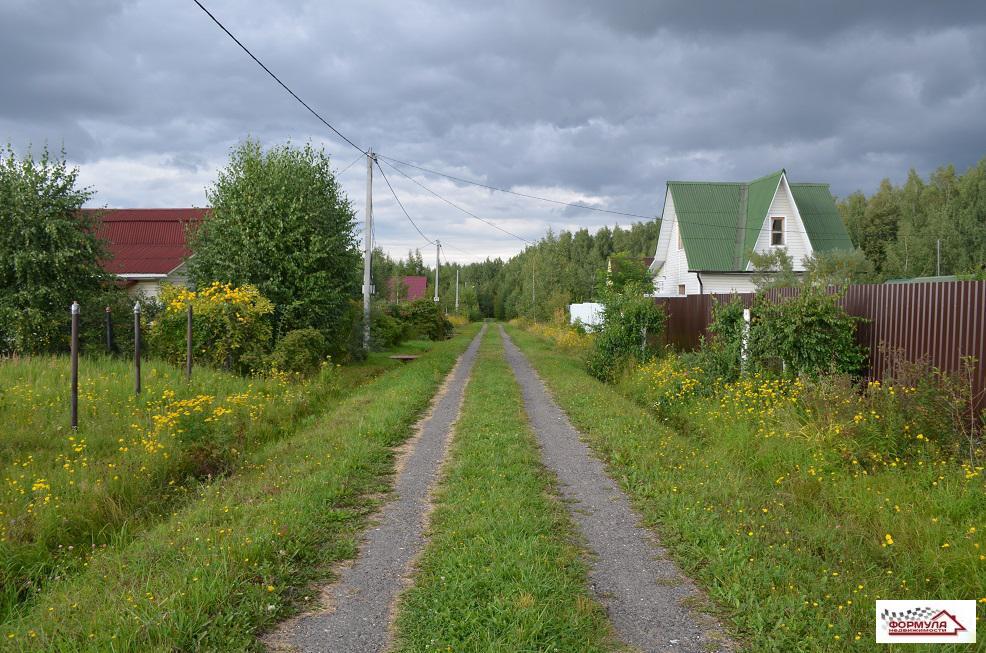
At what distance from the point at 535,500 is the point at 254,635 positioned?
9.78 ft

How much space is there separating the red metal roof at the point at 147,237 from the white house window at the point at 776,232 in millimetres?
23042

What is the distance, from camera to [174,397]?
1000 cm

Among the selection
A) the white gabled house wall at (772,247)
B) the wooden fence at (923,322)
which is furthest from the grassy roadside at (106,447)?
the white gabled house wall at (772,247)

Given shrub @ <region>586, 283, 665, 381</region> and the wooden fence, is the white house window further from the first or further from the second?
the wooden fence

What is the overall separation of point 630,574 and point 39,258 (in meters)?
14.6

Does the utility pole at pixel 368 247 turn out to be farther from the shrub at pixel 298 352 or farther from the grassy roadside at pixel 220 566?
the grassy roadside at pixel 220 566

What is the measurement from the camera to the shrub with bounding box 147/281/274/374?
13.6 metres

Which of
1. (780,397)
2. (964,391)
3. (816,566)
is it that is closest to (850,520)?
(816,566)

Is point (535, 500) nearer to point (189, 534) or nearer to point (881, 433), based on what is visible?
point (189, 534)

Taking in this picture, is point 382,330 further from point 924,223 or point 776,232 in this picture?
point 924,223

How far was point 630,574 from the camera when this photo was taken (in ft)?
14.9

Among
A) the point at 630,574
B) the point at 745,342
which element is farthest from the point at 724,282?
the point at 630,574

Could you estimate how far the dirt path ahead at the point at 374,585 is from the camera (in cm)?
364

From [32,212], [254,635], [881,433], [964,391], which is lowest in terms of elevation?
[254,635]
